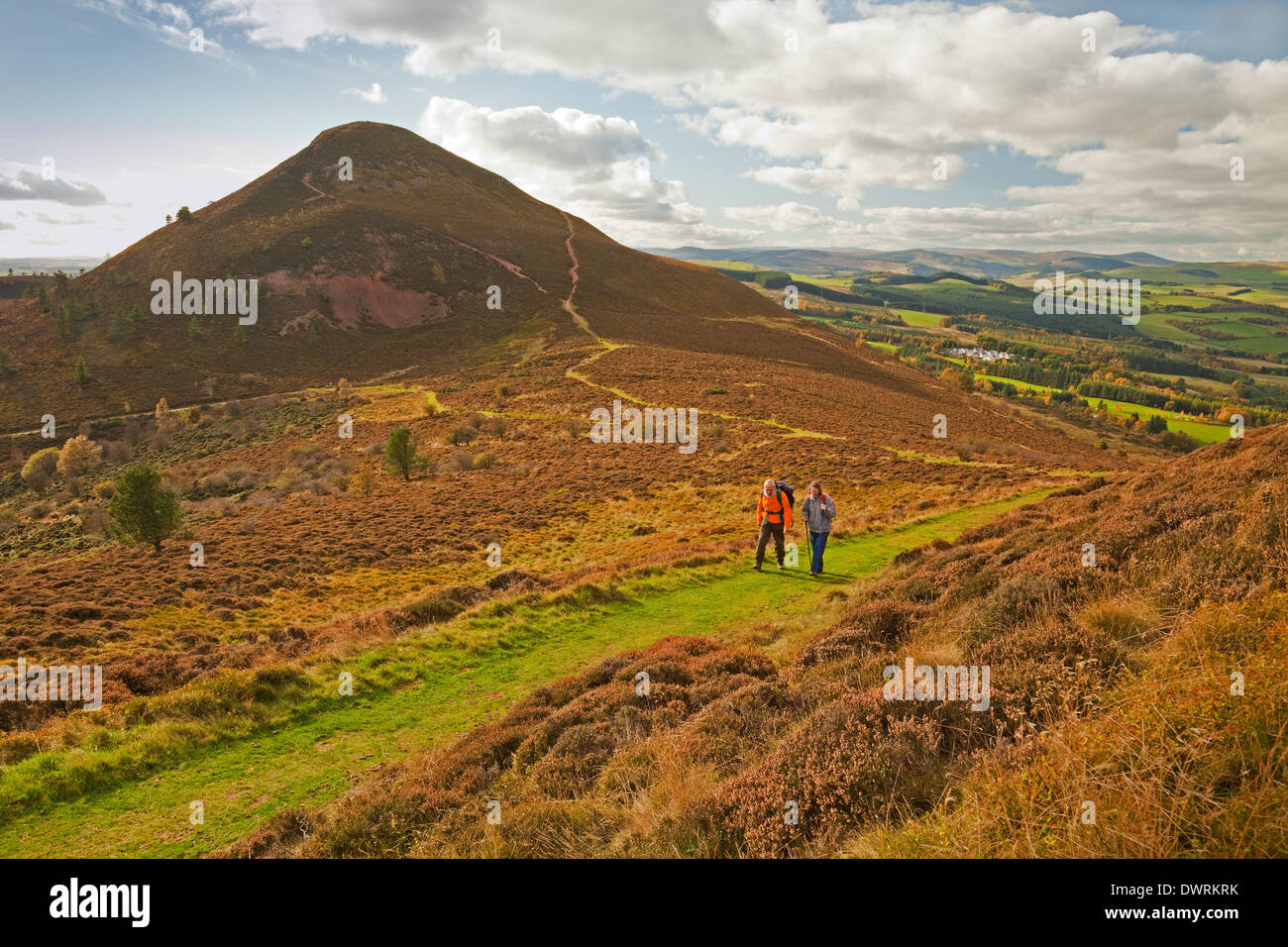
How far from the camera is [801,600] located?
13383 mm

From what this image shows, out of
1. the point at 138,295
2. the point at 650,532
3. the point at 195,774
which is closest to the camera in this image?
the point at 195,774

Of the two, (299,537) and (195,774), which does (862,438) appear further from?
(195,774)

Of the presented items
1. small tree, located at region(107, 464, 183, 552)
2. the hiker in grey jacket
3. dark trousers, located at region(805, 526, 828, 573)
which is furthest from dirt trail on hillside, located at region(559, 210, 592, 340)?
dark trousers, located at region(805, 526, 828, 573)

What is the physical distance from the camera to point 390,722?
9.30 metres

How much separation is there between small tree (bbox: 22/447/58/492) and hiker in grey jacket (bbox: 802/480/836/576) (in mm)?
54765

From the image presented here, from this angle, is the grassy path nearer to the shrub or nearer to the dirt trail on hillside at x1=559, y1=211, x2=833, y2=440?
the dirt trail on hillside at x1=559, y1=211, x2=833, y2=440

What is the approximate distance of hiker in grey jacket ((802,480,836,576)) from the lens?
15.4 m

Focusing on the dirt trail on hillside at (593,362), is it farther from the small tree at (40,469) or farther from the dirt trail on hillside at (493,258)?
the small tree at (40,469)

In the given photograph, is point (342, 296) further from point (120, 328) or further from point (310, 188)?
point (310, 188)

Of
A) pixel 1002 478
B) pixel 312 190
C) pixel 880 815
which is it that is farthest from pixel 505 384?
pixel 312 190

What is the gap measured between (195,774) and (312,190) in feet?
409

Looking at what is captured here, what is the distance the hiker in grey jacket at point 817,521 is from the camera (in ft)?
50.4
